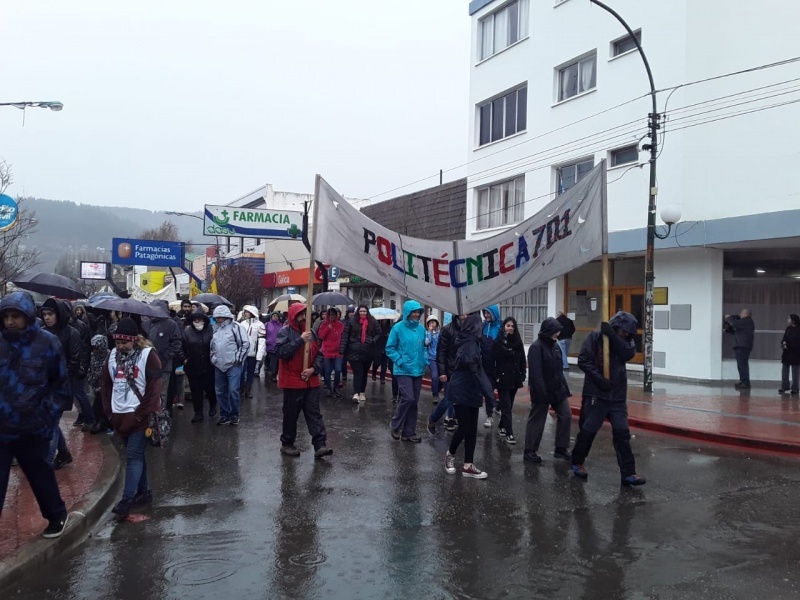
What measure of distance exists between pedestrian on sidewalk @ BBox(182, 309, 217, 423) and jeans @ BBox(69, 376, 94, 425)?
1.55m

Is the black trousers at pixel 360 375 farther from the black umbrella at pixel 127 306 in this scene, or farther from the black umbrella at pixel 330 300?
the black umbrella at pixel 127 306

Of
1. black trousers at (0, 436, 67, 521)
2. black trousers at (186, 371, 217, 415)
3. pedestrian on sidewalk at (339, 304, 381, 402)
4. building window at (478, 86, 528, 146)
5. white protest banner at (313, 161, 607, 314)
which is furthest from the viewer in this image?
→ building window at (478, 86, 528, 146)

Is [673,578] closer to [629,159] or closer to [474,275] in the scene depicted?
[474,275]

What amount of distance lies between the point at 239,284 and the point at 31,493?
3754 centimetres

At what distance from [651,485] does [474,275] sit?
2822 millimetres

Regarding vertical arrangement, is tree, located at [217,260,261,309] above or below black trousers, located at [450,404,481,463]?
above

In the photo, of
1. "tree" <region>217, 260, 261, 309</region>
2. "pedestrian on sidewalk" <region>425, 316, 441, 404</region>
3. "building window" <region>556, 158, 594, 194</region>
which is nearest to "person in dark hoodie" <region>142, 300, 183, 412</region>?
"pedestrian on sidewalk" <region>425, 316, 441, 404</region>

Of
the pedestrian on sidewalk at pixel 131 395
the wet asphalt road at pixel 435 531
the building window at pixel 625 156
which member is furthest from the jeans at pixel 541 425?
the building window at pixel 625 156

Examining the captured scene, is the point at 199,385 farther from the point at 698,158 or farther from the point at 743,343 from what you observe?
the point at 698,158

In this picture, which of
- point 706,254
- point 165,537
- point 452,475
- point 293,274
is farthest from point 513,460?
point 293,274

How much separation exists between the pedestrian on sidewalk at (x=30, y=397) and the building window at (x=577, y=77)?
17727 millimetres

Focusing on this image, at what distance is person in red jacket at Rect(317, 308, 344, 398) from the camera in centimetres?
1395

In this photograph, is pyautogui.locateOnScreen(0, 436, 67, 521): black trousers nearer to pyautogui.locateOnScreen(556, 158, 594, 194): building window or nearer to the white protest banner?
the white protest banner

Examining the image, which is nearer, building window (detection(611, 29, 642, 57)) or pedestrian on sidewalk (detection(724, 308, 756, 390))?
pedestrian on sidewalk (detection(724, 308, 756, 390))
